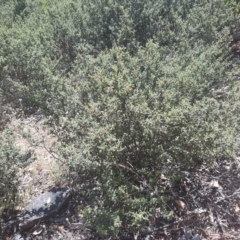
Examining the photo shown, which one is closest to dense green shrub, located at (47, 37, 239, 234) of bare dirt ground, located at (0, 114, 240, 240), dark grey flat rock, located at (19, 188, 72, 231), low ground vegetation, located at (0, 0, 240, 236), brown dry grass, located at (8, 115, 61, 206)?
low ground vegetation, located at (0, 0, 240, 236)

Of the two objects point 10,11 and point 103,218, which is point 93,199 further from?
point 10,11

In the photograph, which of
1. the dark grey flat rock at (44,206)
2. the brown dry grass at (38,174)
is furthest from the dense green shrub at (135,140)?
the brown dry grass at (38,174)

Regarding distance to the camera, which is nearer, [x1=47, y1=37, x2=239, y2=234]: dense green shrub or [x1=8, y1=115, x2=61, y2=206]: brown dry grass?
[x1=47, y1=37, x2=239, y2=234]: dense green shrub

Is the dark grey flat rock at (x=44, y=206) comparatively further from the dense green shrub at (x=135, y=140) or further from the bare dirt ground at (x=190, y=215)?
the dense green shrub at (x=135, y=140)

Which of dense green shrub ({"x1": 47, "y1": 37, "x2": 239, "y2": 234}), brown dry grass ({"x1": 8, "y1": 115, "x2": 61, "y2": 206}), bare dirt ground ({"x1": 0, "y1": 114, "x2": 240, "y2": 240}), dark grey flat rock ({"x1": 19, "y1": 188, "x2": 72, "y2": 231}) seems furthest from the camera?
brown dry grass ({"x1": 8, "y1": 115, "x2": 61, "y2": 206})

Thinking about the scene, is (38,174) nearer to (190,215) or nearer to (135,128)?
(135,128)

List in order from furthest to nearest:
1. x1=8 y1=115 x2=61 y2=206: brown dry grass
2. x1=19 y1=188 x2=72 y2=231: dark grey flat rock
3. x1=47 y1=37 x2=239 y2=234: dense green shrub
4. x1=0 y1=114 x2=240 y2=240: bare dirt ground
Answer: x1=8 y1=115 x2=61 y2=206: brown dry grass → x1=19 y1=188 x2=72 y2=231: dark grey flat rock → x1=0 y1=114 x2=240 y2=240: bare dirt ground → x1=47 y1=37 x2=239 y2=234: dense green shrub

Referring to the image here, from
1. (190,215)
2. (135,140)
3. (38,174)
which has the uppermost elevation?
(135,140)

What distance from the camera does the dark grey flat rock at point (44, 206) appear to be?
9.62 feet

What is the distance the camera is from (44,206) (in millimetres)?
3002

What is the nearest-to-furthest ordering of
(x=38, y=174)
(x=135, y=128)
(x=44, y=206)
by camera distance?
(x=135, y=128), (x=44, y=206), (x=38, y=174)

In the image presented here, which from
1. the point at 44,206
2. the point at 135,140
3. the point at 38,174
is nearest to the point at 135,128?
the point at 135,140

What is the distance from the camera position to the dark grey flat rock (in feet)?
9.62

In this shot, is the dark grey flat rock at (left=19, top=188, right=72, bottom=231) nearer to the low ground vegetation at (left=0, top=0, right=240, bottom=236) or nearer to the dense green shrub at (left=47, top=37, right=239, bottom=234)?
the low ground vegetation at (left=0, top=0, right=240, bottom=236)
